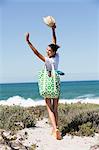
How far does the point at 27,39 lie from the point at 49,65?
585mm

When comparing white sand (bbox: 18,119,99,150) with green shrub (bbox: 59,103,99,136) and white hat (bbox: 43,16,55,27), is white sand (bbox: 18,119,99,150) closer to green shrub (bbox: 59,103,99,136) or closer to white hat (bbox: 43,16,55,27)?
green shrub (bbox: 59,103,99,136)

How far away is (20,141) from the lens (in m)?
8.05

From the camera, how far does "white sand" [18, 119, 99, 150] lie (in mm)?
7857

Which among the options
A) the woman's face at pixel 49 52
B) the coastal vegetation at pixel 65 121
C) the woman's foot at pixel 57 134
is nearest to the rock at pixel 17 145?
the woman's foot at pixel 57 134

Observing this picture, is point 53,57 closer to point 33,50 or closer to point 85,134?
point 33,50

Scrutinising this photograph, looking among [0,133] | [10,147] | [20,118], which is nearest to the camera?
[10,147]

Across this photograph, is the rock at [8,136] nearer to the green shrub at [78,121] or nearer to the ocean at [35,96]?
the green shrub at [78,121]

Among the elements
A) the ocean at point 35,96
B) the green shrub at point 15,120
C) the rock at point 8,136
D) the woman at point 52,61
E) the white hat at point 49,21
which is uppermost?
the white hat at point 49,21

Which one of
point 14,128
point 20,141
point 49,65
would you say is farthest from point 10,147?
point 49,65

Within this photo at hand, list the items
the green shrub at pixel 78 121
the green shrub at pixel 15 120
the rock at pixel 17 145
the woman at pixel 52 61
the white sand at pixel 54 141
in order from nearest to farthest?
the rock at pixel 17 145
the white sand at pixel 54 141
the woman at pixel 52 61
the green shrub at pixel 78 121
the green shrub at pixel 15 120

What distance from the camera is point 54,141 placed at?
800 centimetres

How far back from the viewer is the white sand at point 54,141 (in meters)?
7.86

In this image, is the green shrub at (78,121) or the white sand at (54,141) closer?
the white sand at (54,141)

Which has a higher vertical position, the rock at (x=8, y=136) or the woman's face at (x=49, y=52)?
the woman's face at (x=49, y=52)
